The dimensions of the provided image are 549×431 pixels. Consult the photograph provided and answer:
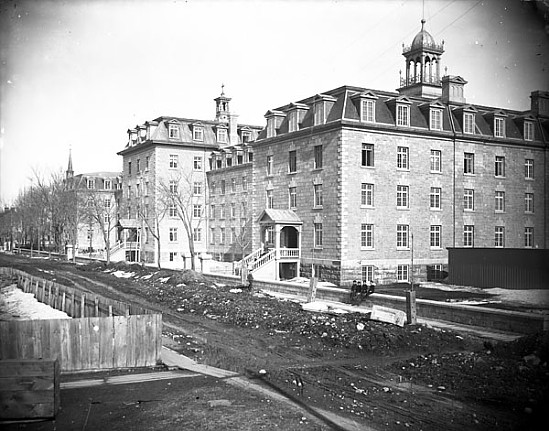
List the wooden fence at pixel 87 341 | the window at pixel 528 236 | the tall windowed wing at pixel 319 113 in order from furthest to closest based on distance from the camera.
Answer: the window at pixel 528 236 < the tall windowed wing at pixel 319 113 < the wooden fence at pixel 87 341

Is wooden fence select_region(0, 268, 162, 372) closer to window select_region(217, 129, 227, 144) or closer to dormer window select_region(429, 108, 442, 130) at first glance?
dormer window select_region(429, 108, 442, 130)

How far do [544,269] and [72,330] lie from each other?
25162mm

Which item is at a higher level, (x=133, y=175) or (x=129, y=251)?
(x=133, y=175)

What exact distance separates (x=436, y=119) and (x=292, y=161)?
11.4m

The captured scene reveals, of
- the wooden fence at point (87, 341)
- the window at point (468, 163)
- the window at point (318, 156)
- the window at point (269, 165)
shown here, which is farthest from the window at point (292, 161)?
the wooden fence at point (87, 341)

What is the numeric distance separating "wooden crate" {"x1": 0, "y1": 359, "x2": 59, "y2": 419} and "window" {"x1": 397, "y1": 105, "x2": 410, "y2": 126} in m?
33.3

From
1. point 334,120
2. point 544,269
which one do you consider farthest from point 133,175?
point 544,269

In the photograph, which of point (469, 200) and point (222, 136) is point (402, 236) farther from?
point (222, 136)

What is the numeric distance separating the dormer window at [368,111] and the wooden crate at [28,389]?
31113mm

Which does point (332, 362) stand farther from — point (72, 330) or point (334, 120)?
point (334, 120)

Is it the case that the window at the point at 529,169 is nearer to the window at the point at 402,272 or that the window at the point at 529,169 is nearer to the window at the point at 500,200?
the window at the point at 500,200

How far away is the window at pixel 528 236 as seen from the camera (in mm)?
40781

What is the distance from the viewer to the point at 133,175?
68125 mm

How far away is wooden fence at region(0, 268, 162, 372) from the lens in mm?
14008
